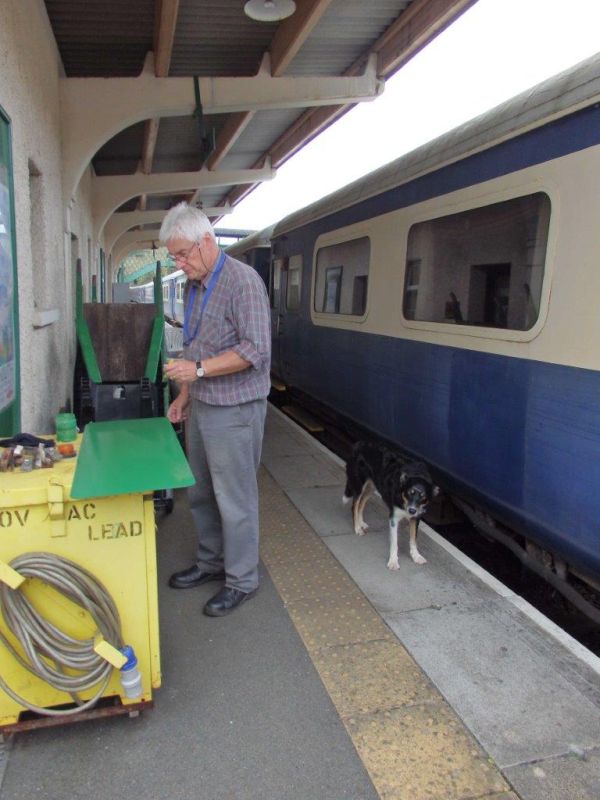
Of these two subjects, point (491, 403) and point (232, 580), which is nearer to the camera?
point (232, 580)

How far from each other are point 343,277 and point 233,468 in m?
3.62

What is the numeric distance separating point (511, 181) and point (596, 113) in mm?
637

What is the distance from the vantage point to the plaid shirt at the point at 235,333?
288 cm

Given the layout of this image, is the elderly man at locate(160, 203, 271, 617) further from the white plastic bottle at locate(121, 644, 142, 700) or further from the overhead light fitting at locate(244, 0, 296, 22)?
the overhead light fitting at locate(244, 0, 296, 22)

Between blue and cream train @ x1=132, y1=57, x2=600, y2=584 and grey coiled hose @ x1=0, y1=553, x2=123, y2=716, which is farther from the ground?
blue and cream train @ x1=132, y1=57, x2=600, y2=584

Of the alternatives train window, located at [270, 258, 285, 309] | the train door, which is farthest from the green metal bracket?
train window, located at [270, 258, 285, 309]

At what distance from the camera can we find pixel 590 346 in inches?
114

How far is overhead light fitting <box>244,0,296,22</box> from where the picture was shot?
15.9 feet

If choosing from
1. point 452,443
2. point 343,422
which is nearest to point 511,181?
point 452,443

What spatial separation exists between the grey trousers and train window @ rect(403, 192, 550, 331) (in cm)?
162

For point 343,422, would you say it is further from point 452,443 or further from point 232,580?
point 232,580

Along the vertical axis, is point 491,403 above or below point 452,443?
above

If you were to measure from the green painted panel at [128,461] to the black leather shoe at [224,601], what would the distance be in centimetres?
95

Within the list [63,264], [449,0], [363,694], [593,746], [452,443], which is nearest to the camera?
[593,746]
